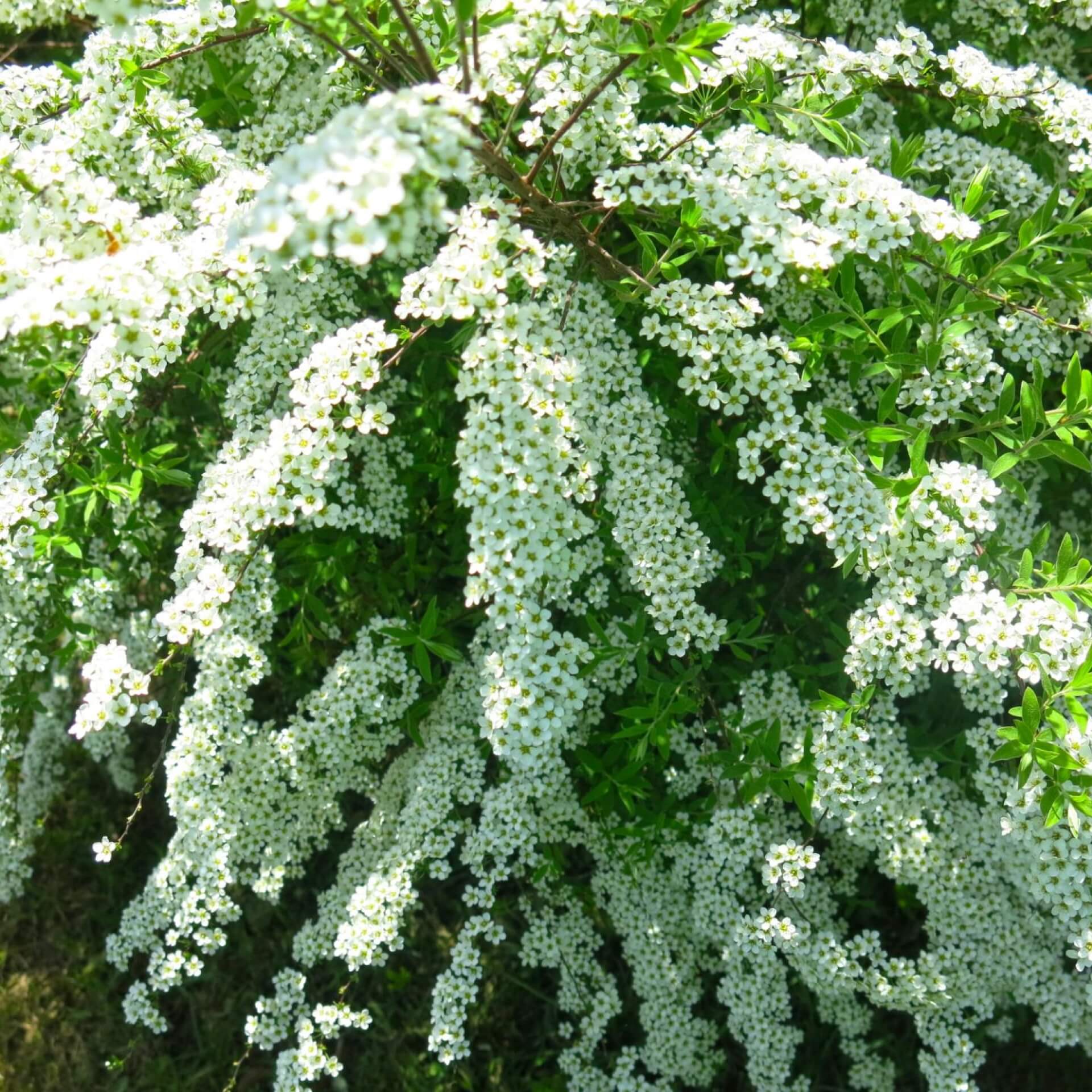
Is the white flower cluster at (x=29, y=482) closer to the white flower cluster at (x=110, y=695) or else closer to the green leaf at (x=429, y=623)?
the white flower cluster at (x=110, y=695)

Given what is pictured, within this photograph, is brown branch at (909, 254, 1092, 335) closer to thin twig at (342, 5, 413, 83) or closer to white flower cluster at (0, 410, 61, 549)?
thin twig at (342, 5, 413, 83)

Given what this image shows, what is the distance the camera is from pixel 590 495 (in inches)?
134

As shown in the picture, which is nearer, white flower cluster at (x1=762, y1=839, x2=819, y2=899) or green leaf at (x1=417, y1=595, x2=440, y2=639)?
white flower cluster at (x1=762, y1=839, x2=819, y2=899)

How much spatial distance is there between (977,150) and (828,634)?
2.25m

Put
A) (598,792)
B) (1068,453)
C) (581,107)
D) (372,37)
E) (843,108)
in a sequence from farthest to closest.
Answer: (598,792) < (843,108) < (1068,453) < (581,107) < (372,37)

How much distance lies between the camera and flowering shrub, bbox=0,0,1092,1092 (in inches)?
124

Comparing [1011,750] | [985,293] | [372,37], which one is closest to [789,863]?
[1011,750]

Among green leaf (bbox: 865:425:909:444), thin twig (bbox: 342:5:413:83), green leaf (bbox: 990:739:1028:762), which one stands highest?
thin twig (bbox: 342:5:413:83)

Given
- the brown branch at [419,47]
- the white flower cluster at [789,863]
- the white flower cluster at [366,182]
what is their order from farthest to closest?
the white flower cluster at [789,863] < the brown branch at [419,47] < the white flower cluster at [366,182]

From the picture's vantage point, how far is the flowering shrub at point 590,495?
3.14m

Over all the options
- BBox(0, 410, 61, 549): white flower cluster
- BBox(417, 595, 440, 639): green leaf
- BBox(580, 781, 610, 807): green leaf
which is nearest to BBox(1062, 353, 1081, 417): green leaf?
BBox(580, 781, 610, 807): green leaf

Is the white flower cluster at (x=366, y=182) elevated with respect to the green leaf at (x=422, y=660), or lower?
elevated

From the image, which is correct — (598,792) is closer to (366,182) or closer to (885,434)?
(885,434)

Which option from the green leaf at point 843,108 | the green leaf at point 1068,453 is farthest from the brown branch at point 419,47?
the green leaf at point 1068,453
